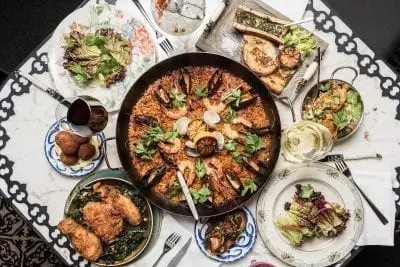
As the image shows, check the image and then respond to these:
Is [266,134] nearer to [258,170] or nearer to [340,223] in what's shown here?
[258,170]

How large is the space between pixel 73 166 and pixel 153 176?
32cm

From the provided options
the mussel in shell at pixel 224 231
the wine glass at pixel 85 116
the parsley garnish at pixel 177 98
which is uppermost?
the wine glass at pixel 85 116

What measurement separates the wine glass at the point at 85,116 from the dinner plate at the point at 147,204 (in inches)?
7.1

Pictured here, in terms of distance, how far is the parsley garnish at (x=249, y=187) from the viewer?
247cm

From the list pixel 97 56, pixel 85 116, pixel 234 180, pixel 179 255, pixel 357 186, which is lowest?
pixel 357 186

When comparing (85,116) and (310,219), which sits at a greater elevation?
(85,116)

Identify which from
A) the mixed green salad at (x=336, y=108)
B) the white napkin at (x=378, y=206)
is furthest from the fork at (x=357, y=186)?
Answer: the mixed green salad at (x=336, y=108)

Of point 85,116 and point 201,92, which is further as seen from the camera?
point 201,92

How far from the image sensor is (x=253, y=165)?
2.51 m

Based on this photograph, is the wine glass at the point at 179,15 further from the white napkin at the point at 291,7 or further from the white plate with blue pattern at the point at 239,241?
the white plate with blue pattern at the point at 239,241

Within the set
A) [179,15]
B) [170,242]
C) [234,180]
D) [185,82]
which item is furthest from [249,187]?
[179,15]

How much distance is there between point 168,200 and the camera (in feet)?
8.33

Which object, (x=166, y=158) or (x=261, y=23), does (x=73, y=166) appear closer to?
(x=166, y=158)

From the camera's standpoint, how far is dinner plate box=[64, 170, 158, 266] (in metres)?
2.50
